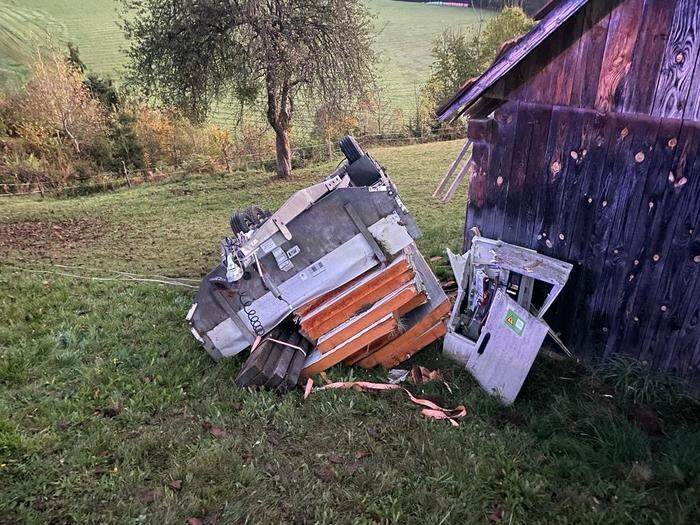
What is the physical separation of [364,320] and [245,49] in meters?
12.5

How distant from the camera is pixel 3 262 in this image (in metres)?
8.98

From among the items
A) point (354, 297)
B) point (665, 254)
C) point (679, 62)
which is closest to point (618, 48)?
point (679, 62)

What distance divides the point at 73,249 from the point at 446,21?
47328 millimetres

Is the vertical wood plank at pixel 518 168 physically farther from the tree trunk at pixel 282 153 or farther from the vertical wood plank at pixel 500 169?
the tree trunk at pixel 282 153

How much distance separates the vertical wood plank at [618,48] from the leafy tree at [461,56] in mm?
25748

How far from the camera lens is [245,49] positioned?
1475 centimetres

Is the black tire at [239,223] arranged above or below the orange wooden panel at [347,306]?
above

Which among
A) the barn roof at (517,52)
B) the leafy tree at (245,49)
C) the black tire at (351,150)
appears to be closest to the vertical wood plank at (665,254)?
the barn roof at (517,52)

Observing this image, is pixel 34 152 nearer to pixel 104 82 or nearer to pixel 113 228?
pixel 104 82

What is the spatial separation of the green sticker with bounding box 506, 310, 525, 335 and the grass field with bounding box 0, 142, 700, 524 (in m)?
0.62

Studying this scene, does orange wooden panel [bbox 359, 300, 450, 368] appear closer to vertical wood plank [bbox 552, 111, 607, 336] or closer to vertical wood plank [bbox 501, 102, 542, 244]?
vertical wood plank [bbox 501, 102, 542, 244]

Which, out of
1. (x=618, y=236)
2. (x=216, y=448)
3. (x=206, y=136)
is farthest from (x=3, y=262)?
(x=206, y=136)

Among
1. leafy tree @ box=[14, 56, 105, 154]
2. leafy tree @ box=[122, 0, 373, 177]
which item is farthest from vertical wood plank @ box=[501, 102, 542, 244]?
leafy tree @ box=[14, 56, 105, 154]

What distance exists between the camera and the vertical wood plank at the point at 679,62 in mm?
3799
